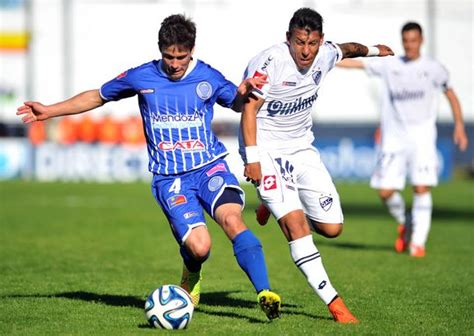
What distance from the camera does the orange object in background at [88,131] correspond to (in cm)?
3309

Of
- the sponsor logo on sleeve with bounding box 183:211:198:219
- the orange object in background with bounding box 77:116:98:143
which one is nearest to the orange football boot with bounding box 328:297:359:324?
the sponsor logo on sleeve with bounding box 183:211:198:219

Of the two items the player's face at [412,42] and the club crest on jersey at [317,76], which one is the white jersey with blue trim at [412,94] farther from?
the club crest on jersey at [317,76]

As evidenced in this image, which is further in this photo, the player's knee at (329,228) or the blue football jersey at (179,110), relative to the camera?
the player's knee at (329,228)

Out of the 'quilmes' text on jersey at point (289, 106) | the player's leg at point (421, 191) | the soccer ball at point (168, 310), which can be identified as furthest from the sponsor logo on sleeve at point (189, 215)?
the player's leg at point (421, 191)

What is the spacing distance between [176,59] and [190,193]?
1075 millimetres

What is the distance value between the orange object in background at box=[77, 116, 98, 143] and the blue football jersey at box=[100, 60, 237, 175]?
966 inches

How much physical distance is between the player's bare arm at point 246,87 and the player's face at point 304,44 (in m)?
0.40

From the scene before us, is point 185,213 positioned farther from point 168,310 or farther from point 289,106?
point 289,106

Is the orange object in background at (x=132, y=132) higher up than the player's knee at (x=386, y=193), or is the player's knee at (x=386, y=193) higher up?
the orange object in background at (x=132, y=132)

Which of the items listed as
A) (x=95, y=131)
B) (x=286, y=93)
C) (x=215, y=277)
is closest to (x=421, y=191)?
(x=215, y=277)

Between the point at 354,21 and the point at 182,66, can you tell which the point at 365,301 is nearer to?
the point at 182,66

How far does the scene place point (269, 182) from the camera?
29.2 feet

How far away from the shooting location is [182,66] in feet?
27.9

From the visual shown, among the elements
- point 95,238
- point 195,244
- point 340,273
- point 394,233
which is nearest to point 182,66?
point 195,244
